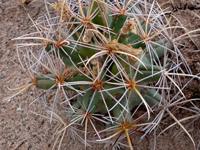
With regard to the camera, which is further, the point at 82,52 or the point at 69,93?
the point at 69,93

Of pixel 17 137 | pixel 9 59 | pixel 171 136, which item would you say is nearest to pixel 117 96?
pixel 171 136

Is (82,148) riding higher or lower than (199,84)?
lower

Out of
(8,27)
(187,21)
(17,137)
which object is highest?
(187,21)

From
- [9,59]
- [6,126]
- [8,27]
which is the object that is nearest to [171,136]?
[6,126]

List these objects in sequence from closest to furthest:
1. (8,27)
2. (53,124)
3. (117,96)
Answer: (117,96), (53,124), (8,27)

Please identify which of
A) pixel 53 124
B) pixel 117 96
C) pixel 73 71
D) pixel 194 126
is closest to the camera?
pixel 73 71

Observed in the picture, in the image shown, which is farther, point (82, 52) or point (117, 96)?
point (117, 96)

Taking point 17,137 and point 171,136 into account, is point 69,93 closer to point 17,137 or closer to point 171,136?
point 17,137

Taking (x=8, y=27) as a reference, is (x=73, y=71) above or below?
above

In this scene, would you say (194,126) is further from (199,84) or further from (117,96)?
(117,96)
